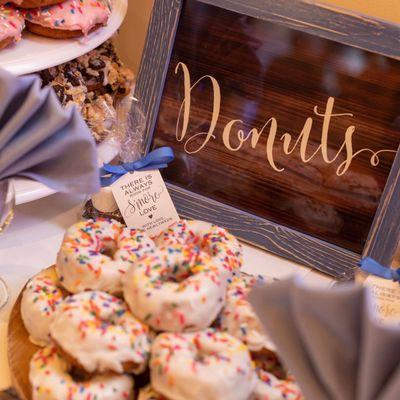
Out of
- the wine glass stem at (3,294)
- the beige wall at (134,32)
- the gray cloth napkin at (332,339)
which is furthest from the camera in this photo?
the beige wall at (134,32)

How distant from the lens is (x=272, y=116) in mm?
1240

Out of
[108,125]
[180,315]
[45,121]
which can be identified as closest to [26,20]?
[108,125]

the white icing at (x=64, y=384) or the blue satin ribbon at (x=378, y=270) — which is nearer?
the white icing at (x=64, y=384)

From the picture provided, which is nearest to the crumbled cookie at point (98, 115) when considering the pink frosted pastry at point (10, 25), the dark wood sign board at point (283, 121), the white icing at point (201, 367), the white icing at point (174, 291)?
the dark wood sign board at point (283, 121)

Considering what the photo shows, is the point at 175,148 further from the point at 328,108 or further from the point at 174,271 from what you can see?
the point at 174,271

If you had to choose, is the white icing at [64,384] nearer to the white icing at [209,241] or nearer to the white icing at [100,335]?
the white icing at [100,335]

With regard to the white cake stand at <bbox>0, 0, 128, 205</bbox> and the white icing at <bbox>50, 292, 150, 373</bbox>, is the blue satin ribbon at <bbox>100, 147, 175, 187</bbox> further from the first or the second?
the white icing at <bbox>50, 292, 150, 373</bbox>

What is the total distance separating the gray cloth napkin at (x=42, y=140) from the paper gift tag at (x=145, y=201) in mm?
295

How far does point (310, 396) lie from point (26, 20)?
89 cm

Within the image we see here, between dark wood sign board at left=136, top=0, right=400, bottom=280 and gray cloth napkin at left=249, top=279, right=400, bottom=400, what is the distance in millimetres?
507

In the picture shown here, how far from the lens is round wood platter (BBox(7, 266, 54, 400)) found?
0.90 meters

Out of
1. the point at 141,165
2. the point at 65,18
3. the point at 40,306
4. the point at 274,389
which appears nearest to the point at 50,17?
the point at 65,18

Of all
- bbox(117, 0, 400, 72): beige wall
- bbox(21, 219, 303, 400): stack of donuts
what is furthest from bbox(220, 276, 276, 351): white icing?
bbox(117, 0, 400, 72): beige wall

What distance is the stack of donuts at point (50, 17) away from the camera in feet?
3.95
